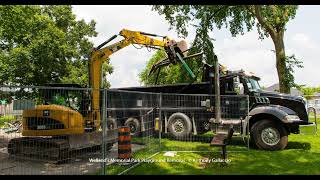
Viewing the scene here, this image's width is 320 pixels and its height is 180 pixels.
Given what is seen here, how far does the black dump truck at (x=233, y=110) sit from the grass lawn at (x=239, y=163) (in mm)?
752

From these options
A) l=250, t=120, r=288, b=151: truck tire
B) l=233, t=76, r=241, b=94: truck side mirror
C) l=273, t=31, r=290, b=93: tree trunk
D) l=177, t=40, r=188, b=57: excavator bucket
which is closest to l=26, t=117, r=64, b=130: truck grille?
l=250, t=120, r=288, b=151: truck tire

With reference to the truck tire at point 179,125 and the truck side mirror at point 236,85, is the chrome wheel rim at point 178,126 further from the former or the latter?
the truck side mirror at point 236,85

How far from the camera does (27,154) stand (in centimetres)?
1009

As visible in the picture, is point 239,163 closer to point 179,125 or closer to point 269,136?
point 269,136

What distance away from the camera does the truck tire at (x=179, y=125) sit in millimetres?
14922

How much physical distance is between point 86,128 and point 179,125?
5.02 metres

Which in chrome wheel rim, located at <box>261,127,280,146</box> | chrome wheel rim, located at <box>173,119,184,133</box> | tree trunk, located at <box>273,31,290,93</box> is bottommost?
chrome wheel rim, located at <box>261,127,280,146</box>

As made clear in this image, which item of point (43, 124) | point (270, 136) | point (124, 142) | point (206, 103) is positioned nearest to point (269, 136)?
point (270, 136)

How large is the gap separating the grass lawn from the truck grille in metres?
2.11

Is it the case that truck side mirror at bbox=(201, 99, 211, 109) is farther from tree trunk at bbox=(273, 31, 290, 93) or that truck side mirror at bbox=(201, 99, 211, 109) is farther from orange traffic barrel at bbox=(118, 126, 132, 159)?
Result: tree trunk at bbox=(273, 31, 290, 93)

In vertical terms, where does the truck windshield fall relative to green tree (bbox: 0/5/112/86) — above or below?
below

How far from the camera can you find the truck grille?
10.1 m

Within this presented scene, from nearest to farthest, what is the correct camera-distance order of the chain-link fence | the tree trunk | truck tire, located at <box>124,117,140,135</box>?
the chain-link fence → truck tire, located at <box>124,117,140,135</box> → the tree trunk
